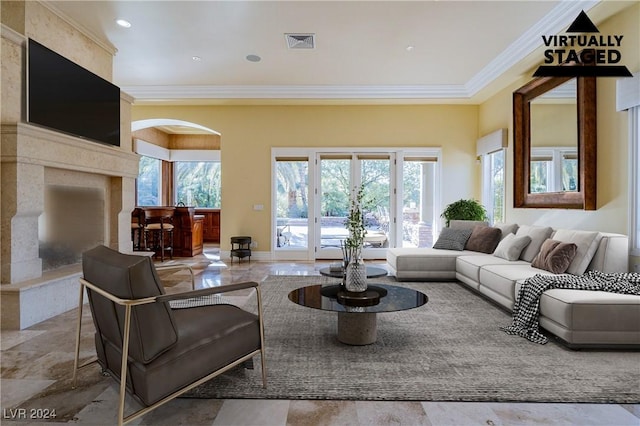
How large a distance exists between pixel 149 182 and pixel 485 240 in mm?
9003

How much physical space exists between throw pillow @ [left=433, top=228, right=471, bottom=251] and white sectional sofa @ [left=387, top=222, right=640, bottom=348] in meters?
0.14

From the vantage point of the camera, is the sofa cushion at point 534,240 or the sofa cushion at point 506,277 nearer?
the sofa cushion at point 506,277

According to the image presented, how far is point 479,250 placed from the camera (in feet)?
16.5

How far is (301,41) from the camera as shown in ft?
15.6

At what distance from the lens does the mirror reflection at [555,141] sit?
420 centimetres

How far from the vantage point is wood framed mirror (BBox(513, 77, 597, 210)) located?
155 inches

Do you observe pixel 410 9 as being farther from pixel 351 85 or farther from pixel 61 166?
pixel 61 166

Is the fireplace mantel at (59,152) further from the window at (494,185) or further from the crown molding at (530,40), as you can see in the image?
the window at (494,185)

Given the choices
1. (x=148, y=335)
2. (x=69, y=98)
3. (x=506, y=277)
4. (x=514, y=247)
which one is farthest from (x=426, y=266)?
(x=69, y=98)

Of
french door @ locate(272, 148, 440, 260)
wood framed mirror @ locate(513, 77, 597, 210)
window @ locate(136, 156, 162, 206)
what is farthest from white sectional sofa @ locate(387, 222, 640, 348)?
window @ locate(136, 156, 162, 206)

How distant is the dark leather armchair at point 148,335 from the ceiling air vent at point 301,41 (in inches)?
150

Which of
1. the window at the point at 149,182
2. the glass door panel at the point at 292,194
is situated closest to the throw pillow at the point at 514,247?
the glass door panel at the point at 292,194

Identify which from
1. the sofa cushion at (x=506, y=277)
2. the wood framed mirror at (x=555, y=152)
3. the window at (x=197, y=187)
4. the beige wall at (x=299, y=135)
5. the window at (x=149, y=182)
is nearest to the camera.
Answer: the sofa cushion at (x=506, y=277)

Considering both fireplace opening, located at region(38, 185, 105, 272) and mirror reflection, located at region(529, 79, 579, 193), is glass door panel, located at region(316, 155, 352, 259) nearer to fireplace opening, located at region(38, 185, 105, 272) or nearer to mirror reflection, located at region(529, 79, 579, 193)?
mirror reflection, located at region(529, 79, 579, 193)
